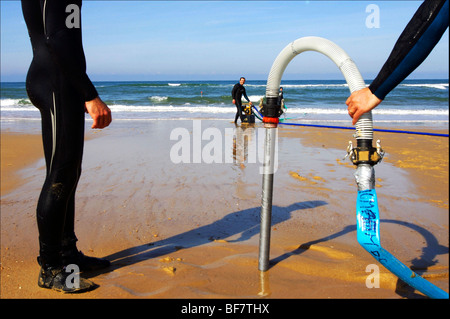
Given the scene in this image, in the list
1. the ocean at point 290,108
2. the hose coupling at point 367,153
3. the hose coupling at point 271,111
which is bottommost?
the hose coupling at point 367,153

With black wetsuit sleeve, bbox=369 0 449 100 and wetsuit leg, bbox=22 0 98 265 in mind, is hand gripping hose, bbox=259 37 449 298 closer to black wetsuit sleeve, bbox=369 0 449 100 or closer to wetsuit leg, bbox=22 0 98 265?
black wetsuit sleeve, bbox=369 0 449 100

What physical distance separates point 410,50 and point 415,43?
0.03 m

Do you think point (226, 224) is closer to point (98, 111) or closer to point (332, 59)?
point (98, 111)

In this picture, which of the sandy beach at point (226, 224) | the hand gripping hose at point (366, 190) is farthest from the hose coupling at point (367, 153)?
the sandy beach at point (226, 224)

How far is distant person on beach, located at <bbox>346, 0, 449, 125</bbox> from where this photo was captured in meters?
1.45

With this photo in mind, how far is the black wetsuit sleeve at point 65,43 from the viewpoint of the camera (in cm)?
209

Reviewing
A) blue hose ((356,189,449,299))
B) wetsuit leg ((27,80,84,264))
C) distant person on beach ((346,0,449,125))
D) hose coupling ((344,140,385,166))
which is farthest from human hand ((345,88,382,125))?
wetsuit leg ((27,80,84,264))

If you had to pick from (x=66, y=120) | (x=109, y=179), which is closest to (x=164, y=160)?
(x=109, y=179)

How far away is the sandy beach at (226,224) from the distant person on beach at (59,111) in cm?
26

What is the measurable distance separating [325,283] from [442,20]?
1.74m

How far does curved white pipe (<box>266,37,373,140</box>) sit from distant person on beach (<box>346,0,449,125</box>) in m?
0.06

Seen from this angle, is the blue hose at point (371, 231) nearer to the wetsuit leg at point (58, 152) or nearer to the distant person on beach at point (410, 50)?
the distant person on beach at point (410, 50)

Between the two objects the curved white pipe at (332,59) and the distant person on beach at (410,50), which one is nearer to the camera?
the distant person on beach at (410,50)
